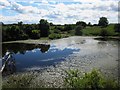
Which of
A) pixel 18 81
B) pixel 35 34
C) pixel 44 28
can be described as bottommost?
pixel 18 81

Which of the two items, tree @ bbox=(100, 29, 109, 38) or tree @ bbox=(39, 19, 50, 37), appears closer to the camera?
tree @ bbox=(39, 19, 50, 37)

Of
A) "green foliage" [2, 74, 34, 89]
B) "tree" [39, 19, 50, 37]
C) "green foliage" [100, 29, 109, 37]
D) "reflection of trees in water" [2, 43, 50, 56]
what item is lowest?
"green foliage" [2, 74, 34, 89]

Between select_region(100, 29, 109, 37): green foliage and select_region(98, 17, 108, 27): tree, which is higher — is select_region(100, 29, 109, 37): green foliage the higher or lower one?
the lower one

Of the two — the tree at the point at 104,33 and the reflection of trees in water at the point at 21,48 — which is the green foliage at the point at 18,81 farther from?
the tree at the point at 104,33

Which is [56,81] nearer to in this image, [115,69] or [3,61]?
[115,69]

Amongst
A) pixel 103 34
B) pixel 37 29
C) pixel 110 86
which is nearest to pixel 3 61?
pixel 110 86

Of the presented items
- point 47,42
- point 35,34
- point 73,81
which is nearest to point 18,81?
point 73,81

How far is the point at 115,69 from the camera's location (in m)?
36.7

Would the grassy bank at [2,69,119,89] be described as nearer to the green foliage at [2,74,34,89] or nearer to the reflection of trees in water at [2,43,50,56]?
the green foliage at [2,74,34,89]

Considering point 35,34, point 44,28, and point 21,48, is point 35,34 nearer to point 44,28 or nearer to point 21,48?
point 44,28

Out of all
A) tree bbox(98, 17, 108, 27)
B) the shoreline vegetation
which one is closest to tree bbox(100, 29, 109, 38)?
the shoreline vegetation

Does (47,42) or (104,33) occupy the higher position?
(104,33)

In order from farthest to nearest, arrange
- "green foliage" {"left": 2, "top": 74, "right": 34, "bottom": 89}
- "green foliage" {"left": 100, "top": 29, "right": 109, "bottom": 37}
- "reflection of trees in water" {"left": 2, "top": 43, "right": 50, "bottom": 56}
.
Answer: "green foliage" {"left": 100, "top": 29, "right": 109, "bottom": 37}, "reflection of trees in water" {"left": 2, "top": 43, "right": 50, "bottom": 56}, "green foliage" {"left": 2, "top": 74, "right": 34, "bottom": 89}

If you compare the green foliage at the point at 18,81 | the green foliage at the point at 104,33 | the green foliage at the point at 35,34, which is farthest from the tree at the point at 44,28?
the green foliage at the point at 18,81
